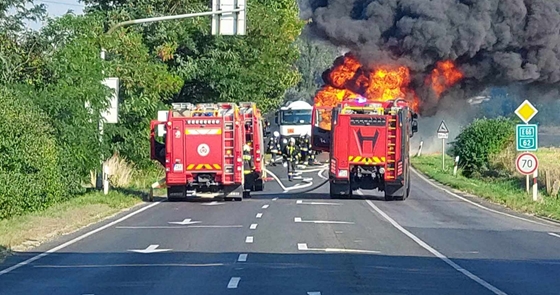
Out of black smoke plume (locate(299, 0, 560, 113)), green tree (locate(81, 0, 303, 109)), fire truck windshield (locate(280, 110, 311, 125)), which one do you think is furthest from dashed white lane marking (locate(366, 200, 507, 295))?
fire truck windshield (locate(280, 110, 311, 125))

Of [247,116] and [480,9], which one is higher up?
[480,9]

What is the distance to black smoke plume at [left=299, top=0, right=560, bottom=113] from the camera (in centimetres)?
5141

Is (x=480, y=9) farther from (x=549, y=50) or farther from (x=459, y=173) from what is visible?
(x=459, y=173)

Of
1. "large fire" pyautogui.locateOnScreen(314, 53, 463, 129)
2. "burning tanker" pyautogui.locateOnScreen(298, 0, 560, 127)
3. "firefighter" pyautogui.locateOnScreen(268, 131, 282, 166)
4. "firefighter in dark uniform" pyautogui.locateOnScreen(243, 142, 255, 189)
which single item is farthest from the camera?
"firefighter" pyautogui.locateOnScreen(268, 131, 282, 166)

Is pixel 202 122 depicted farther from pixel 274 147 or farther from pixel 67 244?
pixel 274 147

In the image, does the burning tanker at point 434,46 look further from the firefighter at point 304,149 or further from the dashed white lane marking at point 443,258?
the dashed white lane marking at point 443,258

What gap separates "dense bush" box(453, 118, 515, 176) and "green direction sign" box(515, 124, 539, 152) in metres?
21.5

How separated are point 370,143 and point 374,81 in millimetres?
19650

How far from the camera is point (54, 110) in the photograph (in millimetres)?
30328

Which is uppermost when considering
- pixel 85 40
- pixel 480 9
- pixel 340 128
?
pixel 480 9

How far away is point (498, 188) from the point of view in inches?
1626

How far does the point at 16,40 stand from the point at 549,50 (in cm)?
3069

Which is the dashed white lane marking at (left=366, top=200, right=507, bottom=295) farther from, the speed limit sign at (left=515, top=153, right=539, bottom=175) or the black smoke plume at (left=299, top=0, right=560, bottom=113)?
the black smoke plume at (left=299, top=0, right=560, bottom=113)

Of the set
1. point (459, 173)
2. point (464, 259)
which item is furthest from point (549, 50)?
point (464, 259)
